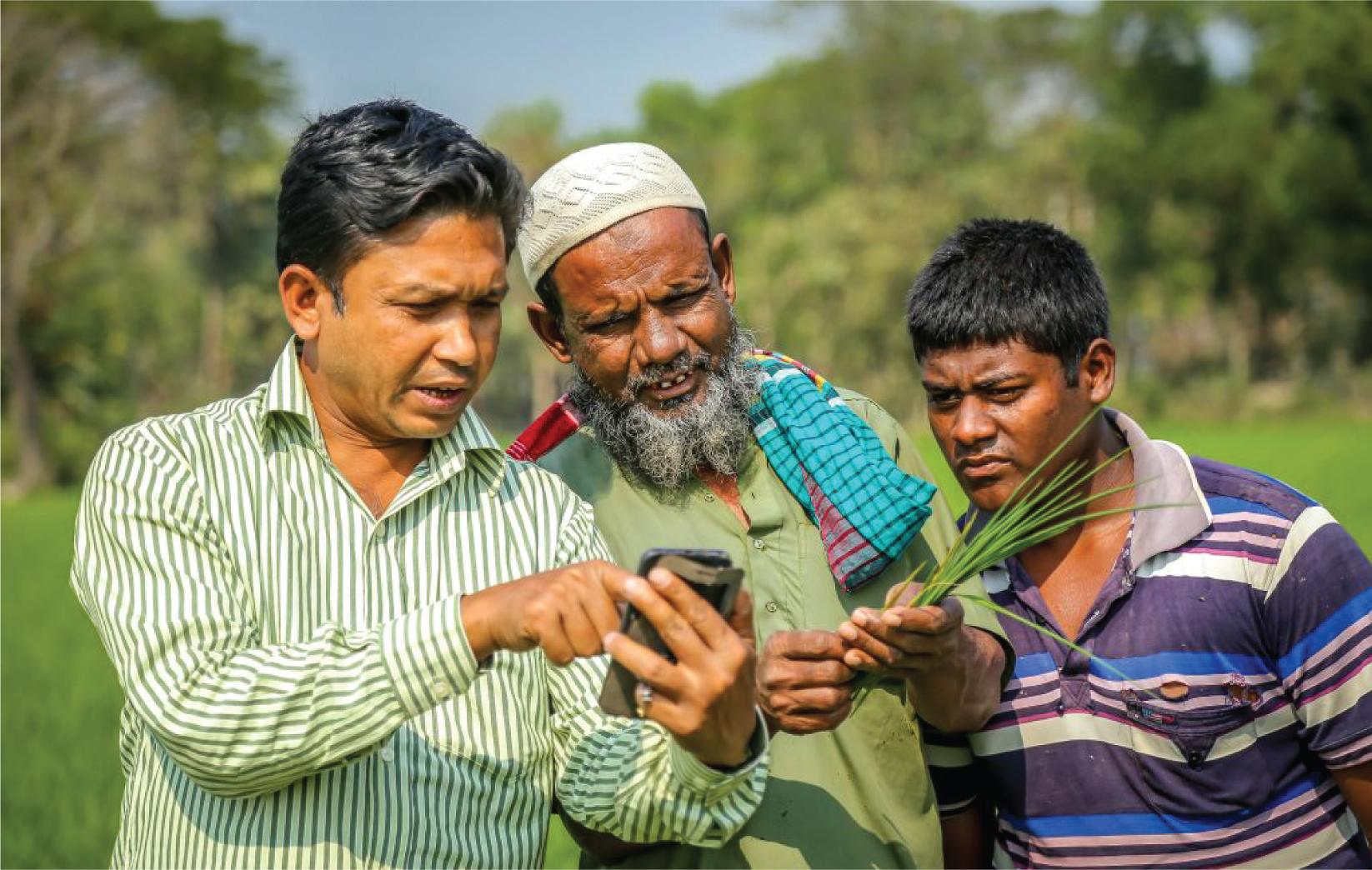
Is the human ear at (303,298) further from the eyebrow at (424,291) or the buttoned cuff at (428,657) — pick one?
the buttoned cuff at (428,657)

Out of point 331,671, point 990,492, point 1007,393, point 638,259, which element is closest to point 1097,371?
point 1007,393

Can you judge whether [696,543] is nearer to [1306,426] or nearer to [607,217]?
[607,217]

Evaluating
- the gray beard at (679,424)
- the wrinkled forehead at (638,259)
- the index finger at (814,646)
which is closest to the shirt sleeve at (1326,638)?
the index finger at (814,646)

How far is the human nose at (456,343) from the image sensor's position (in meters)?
2.22

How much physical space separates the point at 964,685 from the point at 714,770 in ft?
2.27

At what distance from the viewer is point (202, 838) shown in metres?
2.14

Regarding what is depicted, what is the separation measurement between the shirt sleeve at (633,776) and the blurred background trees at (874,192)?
25.0 m

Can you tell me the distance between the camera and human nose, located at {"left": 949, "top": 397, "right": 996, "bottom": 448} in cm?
288

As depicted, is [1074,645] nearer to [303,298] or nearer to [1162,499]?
[1162,499]

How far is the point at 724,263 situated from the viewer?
310cm

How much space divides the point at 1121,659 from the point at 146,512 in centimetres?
178

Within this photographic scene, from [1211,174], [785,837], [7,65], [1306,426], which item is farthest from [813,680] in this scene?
[1211,174]

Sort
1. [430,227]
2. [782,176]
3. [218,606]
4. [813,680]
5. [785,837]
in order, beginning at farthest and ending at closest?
[782,176]
[785,837]
[813,680]
[430,227]
[218,606]

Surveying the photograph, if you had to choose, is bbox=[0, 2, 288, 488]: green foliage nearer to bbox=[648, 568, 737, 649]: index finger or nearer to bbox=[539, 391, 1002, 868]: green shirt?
bbox=[539, 391, 1002, 868]: green shirt
